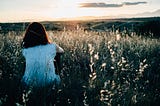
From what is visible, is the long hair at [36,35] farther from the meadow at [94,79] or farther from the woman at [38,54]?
the meadow at [94,79]

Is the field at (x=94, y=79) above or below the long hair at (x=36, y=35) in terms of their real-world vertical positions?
below

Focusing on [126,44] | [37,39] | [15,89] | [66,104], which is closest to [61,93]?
[66,104]

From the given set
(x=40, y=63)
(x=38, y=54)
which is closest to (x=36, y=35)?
(x=38, y=54)

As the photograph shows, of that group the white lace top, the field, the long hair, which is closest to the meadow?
the field

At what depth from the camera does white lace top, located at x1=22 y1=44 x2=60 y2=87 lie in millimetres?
5477

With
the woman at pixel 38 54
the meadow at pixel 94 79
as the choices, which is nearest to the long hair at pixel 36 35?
the woman at pixel 38 54

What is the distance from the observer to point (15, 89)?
16.6 feet

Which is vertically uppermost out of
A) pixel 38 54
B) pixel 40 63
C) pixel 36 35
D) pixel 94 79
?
pixel 36 35

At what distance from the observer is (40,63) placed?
567 centimetres

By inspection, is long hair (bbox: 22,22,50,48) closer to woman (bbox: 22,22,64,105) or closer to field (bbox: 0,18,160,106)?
woman (bbox: 22,22,64,105)

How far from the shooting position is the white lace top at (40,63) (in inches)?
216

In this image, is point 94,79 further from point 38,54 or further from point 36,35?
point 36,35

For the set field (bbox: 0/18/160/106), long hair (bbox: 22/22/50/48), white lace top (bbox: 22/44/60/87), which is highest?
long hair (bbox: 22/22/50/48)

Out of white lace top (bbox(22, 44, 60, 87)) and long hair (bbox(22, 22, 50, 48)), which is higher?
long hair (bbox(22, 22, 50, 48))
